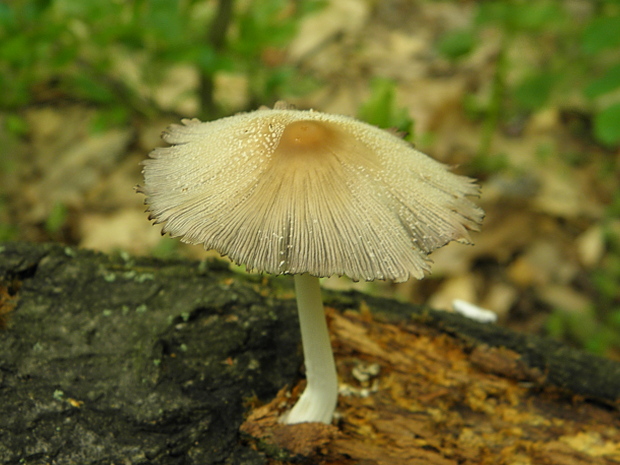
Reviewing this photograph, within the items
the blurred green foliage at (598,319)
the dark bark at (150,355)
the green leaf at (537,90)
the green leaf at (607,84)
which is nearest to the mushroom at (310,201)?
the dark bark at (150,355)

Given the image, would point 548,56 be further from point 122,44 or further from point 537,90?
point 122,44

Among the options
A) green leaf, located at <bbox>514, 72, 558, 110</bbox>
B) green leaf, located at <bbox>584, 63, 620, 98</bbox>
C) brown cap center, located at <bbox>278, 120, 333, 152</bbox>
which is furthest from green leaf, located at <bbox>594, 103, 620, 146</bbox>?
brown cap center, located at <bbox>278, 120, 333, 152</bbox>

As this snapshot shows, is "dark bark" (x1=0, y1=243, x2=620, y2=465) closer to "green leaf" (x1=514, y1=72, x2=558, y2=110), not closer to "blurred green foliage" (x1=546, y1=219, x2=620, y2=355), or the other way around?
"blurred green foliage" (x1=546, y1=219, x2=620, y2=355)

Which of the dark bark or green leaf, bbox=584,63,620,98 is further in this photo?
green leaf, bbox=584,63,620,98

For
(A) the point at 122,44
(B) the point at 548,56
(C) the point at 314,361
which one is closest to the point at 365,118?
(C) the point at 314,361

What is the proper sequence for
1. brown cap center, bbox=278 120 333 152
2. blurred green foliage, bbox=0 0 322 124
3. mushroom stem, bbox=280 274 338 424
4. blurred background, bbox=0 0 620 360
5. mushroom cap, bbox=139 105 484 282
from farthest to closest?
blurred background, bbox=0 0 620 360, blurred green foliage, bbox=0 0 322 124, mushroom stem, bbox=280 274 338 424, brown cap center, bbox=278 120 333 152, mushroom cap, bbox=139 105 484 282

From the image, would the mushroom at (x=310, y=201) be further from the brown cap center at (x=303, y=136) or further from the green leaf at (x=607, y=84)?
the green leaf at (x=607, y=84)
